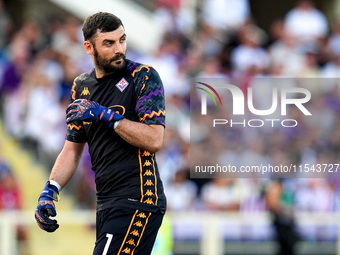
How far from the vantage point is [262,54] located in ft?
44.6

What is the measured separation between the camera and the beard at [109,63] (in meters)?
5.16

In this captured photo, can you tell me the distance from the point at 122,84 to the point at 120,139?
0.39 meters

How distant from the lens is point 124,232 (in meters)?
5.05

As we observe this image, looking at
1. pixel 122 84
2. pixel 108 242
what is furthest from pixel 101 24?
pixel 108 242

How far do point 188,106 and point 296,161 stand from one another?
6.73ft

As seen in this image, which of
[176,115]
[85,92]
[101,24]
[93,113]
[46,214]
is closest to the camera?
[93,113]

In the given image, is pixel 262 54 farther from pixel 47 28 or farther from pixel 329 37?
pixel 47 28

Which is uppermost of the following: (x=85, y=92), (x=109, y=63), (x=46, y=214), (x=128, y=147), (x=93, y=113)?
(x=109, y=63)

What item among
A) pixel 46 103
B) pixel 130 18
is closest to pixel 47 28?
pixel 130 18

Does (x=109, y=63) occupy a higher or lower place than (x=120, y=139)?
higher

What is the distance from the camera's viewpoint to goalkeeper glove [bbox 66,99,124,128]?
4.97m

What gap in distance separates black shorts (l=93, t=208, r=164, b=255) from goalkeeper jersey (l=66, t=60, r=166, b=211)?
2.4 inches

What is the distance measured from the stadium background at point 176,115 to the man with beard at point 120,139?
5.64m

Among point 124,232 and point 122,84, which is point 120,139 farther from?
point 124,232
